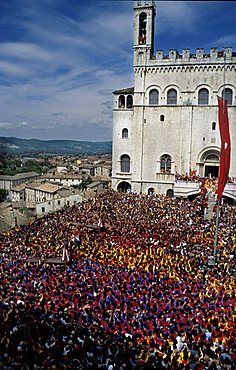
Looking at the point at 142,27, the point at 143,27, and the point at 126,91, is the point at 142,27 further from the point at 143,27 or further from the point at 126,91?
the point at 126,91

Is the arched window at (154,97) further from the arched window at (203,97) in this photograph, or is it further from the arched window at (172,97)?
the arched window at (203,97)

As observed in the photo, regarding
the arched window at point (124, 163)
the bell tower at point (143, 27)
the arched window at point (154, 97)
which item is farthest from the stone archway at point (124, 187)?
the bell tower at point (143, 27)

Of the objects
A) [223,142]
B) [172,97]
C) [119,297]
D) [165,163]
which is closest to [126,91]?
[172,97]

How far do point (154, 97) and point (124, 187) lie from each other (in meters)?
10.1

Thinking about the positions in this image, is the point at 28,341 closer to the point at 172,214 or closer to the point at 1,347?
the point at 1,347

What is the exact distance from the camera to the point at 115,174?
37.7 meters

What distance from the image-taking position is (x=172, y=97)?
115 ft

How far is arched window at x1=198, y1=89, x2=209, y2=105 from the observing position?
111ft

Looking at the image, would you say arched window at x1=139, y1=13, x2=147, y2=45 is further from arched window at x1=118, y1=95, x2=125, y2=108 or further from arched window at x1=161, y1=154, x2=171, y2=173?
arched window at x1=161, y1=154, x2=171, y2=173

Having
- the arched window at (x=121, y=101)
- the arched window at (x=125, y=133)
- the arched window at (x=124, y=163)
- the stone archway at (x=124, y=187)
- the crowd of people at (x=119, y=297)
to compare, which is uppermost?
the arched window at (x=121, y=101)

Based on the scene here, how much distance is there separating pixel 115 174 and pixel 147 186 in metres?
3.90

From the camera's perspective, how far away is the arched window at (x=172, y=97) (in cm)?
3489

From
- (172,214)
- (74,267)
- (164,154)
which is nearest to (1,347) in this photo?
(74,267)

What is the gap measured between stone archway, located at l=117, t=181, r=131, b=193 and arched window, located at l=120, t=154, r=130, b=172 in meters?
1.44
